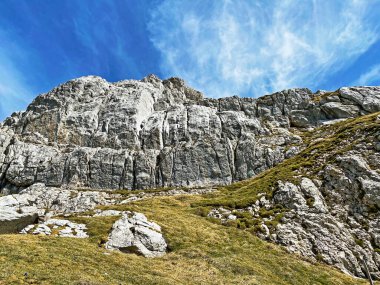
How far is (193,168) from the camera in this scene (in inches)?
4402

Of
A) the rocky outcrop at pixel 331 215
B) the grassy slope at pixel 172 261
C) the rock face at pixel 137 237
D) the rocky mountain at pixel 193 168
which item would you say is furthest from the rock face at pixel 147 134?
the rock face at pixel 137 237

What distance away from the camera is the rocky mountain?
154ft

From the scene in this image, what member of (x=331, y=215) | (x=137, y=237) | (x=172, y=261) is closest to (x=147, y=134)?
(x=331, y=215)

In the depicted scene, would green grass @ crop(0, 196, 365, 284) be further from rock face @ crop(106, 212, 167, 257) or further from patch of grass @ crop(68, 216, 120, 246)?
rock face @ crop(106, 212, 167, 257)

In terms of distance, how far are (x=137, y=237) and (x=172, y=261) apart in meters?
6.51

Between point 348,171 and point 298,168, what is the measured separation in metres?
13.1

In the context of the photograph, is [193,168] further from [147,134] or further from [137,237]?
[137,237]

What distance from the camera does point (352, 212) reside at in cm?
5628

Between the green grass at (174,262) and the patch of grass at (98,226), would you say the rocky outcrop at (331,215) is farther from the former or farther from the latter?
the patch of grass at (98,226)

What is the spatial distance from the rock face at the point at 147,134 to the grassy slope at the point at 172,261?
56.1 meters

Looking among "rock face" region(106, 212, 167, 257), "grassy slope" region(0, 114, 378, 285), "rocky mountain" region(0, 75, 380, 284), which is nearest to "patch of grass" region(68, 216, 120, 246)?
"grassy slope" region(0, 114, 378, 285)

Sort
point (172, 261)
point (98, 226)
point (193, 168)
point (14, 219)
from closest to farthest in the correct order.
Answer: point (172, 261) < point (98, 226) < point (14, 219) < point (193, 168)

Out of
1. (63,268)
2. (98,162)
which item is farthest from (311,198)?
(98,162)

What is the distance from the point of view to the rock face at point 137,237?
39219 mm
